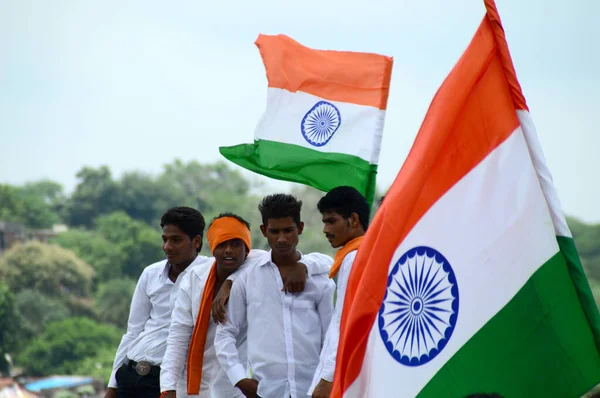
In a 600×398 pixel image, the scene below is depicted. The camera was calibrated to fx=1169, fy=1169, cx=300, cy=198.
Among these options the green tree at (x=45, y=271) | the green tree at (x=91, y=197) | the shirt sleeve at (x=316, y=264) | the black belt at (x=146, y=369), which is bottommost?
the black belt at (x=146, y=369)

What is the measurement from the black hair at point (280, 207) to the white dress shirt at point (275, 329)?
1.06 feet

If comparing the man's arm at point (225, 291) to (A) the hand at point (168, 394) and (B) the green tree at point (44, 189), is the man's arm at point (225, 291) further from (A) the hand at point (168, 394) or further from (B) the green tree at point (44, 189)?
(B) the green tree at point (44, 189)

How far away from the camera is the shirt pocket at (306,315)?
6.74m

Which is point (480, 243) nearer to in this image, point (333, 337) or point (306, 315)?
point (333, 337)

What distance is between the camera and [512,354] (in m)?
4.97

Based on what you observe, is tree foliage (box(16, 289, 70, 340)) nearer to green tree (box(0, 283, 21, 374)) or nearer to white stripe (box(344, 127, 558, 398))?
green tree (box(0, 283, 21, 374))

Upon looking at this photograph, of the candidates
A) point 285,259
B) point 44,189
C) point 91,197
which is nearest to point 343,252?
point 285,259

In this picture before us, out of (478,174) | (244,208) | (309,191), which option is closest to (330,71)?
(478,174)

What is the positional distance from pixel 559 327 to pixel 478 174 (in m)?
0.74

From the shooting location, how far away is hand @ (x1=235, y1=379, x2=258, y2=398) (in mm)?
6664

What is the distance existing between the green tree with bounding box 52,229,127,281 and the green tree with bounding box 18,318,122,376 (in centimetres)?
1839

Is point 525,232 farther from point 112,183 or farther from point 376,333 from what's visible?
point 112,183

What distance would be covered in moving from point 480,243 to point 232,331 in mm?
2364

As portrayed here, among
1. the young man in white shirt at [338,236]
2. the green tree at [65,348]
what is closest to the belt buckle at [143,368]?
the young man in white shirt at [338,236]
